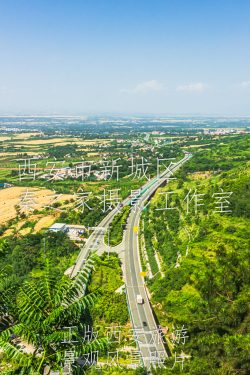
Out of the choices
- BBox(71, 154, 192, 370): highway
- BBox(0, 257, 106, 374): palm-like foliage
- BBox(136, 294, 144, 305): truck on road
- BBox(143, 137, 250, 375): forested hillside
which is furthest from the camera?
BBox(136, 294, 144, 305): truck on road

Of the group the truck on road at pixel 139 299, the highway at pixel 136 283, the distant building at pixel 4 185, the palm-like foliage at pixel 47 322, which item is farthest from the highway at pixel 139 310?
the distant building at pixel 4 185

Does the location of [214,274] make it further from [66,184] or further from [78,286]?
[66,184]

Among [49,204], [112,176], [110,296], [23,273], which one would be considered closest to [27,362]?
[110,296]

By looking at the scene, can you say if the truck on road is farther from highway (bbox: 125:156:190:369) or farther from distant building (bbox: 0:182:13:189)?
distant building (bbox: 0:182:13:189)

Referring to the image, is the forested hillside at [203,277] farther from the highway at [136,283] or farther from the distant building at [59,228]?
the distant building at [59,228]

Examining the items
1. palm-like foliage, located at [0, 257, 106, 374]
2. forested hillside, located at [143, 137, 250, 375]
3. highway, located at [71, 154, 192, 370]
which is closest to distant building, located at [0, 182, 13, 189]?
highway, located at [71, 154, 192, 370]

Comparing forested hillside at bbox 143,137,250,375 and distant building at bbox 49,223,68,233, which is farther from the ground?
forested hillside at bbox 143,137,250,375

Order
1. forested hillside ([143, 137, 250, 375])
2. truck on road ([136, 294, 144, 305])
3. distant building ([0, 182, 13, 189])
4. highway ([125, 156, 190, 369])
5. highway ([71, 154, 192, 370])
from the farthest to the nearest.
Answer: distant building ([0, 182, 13, 189]) < truck on road ([136, 294, 144, 305]) < highway ([71, 154, 192, 370]) < highway ([125, 156, 190, 369]) < forested hillside ([143, 137, 250, 375])

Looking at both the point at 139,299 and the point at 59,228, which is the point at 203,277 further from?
the point at 59,228

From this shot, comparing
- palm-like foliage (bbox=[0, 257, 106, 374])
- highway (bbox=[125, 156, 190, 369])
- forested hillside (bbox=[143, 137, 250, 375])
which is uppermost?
palm-like foliage (bbox=[0, 257, 106, 374])
